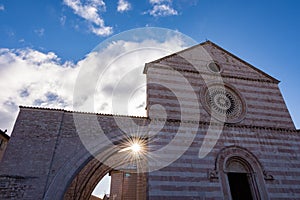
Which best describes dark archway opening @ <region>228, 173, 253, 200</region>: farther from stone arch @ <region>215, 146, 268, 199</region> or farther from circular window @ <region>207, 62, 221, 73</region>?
circular window @ <region>207, 62, 221, 73</region>

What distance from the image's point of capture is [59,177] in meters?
7.60

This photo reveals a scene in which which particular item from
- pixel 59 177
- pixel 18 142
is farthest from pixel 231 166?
pixel 18 142

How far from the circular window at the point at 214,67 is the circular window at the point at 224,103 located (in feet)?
3.33

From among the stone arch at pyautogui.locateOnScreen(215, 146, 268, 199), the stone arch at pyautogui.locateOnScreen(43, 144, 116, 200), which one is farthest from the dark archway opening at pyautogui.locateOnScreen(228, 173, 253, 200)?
the stone arch at pyautogui.locateOnScreen(43, 144, 116, 200)

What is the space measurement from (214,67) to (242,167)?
5.56 meters

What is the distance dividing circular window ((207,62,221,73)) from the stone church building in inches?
2.4

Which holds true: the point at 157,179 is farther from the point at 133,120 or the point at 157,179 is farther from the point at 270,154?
the point at 270,154

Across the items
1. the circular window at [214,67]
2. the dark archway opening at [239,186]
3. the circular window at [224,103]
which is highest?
the circular window at [214,67]

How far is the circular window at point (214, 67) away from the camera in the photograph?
11834mm

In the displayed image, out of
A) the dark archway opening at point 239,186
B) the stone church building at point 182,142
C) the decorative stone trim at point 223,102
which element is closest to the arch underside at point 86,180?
the stone church building at point 182,142

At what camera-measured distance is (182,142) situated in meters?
8.95

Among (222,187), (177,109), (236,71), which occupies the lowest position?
(222,187)

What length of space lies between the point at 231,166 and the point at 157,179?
3.51 meters

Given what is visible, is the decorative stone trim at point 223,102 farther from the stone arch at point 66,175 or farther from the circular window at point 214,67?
the stone arch at point 66,175
